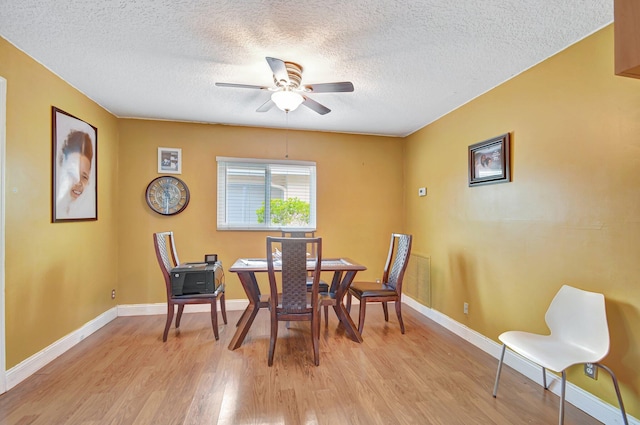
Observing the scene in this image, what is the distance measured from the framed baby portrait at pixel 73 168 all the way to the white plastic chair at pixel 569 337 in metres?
3.75

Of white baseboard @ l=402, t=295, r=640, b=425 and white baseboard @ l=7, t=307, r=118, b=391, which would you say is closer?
white baseboard @ l=402, t=295, r=640, b=425

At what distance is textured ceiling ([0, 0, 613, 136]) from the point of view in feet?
5.55

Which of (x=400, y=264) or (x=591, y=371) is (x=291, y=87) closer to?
(x=400, y=264)

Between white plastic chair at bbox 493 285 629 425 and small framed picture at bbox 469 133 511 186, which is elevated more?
small framed picture at bbox 469 133 511 186

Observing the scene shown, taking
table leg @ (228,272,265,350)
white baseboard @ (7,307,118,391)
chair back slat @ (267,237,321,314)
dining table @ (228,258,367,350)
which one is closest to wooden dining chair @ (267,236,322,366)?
chair back slat @ (267,237,321,314)

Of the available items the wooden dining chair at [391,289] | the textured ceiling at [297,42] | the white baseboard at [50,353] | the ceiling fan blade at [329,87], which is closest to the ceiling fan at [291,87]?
the ceiling fan blade at [329,87]

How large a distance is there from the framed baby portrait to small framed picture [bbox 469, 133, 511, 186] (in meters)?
3.85

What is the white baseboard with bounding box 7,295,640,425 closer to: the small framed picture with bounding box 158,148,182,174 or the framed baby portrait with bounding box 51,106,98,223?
the framed baby portrait with bounding box 51,106,98,223

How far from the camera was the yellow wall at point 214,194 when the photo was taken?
3.68 meters

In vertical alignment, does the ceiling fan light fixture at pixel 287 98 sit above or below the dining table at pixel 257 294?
above

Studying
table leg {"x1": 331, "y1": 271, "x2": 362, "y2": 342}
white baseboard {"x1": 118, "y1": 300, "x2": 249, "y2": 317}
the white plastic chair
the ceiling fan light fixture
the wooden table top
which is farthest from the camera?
white baseboard {"x1": 118, "y1": 300, "x2": 249, "y2": 317}

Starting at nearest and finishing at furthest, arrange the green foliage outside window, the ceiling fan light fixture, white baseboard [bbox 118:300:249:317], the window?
1. the ceiling fan light fixture
2. white baseboard [bbox 118:300:249:317]
3. the window
4. the green foliage outside window

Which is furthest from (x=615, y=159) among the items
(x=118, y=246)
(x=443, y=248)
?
(x=118, y=246)

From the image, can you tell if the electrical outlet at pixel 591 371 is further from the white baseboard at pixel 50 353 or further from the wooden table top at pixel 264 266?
the white baseboard at pixel 50 353
